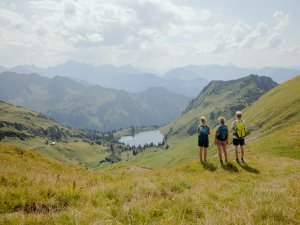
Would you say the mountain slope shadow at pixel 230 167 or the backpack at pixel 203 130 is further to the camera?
the backpack at pixel 203 130

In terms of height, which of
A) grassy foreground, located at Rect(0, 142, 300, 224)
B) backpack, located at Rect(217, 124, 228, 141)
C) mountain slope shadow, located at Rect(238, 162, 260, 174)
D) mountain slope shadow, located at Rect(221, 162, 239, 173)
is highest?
backpack, located at Rect(217, 124, 228, 141)

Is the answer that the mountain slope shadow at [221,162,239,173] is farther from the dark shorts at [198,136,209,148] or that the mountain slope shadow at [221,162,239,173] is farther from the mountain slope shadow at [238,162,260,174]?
the dark shorts at [198,136,209,148]

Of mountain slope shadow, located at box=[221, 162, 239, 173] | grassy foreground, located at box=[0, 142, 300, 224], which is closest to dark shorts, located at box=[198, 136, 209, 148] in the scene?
mountain slope shadow, located at box=[221, 162, 239, 173]

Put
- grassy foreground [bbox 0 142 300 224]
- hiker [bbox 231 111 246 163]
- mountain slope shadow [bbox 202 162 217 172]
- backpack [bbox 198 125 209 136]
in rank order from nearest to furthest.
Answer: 1. grassy foreground [bbox 0 142 300 224]
2. mountain slope shadow [bbox 202 162 217 172]
3. backpack [bbox 198 125 209 136]
4. hiker [bbox 231 111 246 163]

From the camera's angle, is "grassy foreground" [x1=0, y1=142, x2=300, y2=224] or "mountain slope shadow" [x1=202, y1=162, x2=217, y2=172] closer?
"grassy foreground" [x1=0, y1=142, x2=300, y2=224]

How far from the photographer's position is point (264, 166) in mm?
23672

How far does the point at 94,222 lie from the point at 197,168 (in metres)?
15.8

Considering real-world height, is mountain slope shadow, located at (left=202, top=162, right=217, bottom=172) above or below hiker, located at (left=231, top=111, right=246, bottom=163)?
below

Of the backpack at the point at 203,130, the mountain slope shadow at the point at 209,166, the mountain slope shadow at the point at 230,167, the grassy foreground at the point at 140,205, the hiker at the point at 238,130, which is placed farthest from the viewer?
the hiker at the point at 238,130

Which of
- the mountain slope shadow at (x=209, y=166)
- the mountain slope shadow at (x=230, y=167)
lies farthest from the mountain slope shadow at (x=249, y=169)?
the mountain slope shadow at (x=209, y=166)

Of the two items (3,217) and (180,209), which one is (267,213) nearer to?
(180,209)

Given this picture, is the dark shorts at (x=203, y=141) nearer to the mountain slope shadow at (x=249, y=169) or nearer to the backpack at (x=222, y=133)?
the backpack at (x=222, y=133)

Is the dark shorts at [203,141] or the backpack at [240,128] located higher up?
the backpack at [240,128]

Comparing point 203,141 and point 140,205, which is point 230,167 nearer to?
point 203,141
